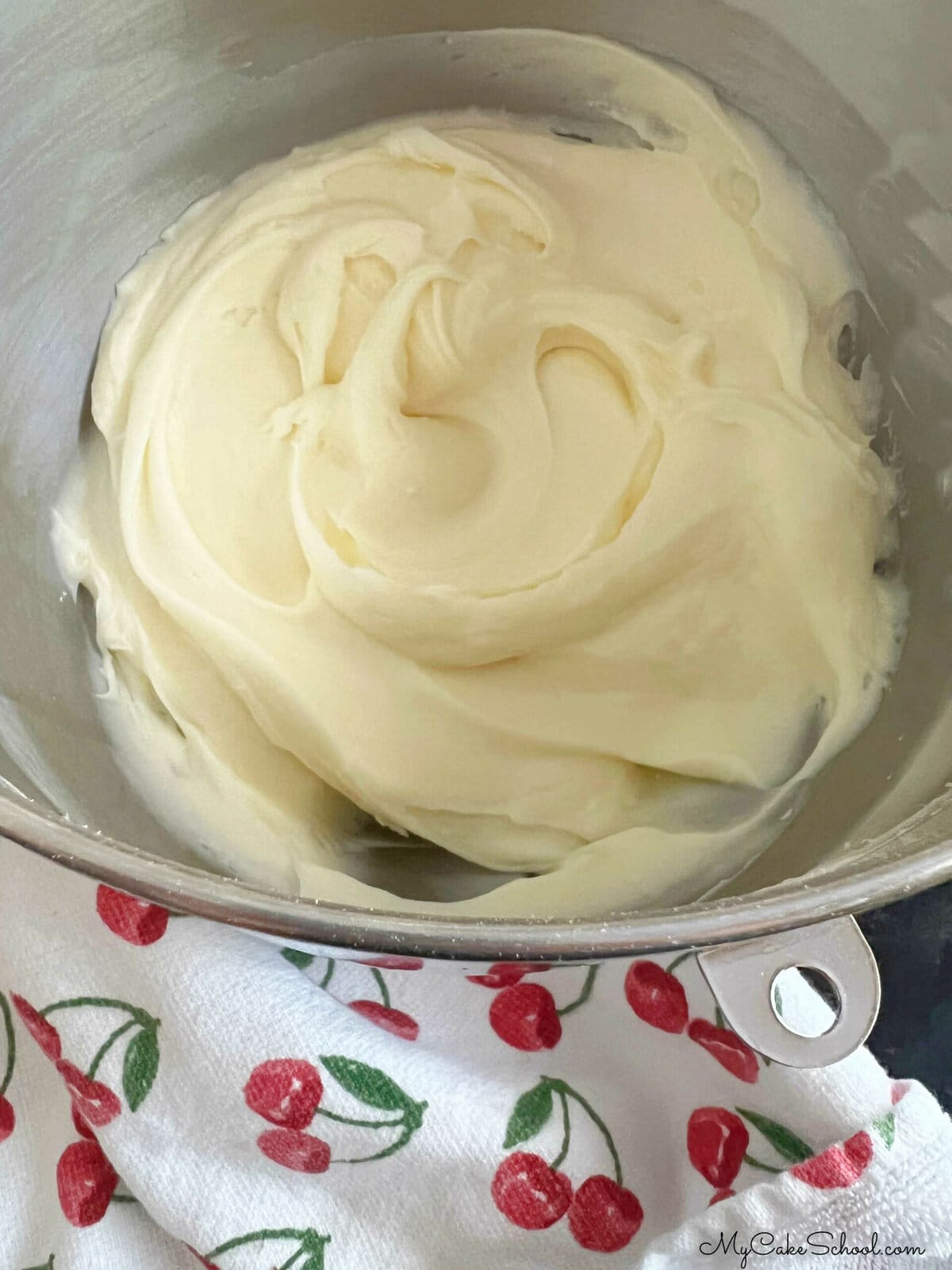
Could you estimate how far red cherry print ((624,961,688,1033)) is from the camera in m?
0.80

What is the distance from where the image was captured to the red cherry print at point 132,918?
2.65 feet

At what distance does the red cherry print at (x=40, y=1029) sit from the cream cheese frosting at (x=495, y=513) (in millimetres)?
188

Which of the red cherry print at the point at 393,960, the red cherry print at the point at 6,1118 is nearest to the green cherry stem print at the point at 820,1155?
the red cherry print at the point at 393,960

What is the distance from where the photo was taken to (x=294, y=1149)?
0.77 meters

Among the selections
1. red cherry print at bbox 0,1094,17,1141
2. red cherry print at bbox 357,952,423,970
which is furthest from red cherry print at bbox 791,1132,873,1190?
red cherry print at bbox 0,1094,17,1141

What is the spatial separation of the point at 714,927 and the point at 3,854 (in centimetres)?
63

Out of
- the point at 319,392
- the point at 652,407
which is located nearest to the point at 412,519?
the point at 319,392

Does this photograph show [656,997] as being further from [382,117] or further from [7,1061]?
[382,117]

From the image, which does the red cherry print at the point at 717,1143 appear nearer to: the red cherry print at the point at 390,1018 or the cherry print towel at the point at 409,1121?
the cherry print towel at the point at 409,1121

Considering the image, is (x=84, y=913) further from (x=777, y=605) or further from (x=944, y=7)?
(x=944, y=7)

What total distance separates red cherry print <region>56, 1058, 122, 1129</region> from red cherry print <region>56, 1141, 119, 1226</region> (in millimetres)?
42

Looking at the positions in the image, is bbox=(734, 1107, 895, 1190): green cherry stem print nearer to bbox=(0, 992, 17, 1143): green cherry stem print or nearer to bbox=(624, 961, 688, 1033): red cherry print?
bbox=(624, 961, 688, 1033): red cherry print

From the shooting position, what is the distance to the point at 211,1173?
2.52 feet

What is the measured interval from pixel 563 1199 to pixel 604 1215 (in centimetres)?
3
